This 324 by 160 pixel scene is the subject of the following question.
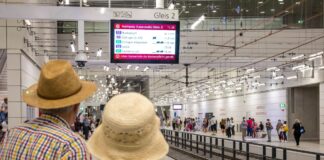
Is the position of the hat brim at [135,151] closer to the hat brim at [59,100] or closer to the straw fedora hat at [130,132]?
the straw fedora hat at [130,132]

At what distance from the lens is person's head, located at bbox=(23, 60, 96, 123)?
281cm

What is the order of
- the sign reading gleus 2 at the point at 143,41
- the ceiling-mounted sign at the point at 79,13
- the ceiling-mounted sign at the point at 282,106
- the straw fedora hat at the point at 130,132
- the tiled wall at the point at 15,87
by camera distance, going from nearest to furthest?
the straw fedora hat at the point at 130,132, the ceiling-mounted sign at the point at 79,13, the sign reading gleus 2 at the point at 143,41, the tiled wall at the point at 15,87, the ceiling-mounted sign at the point at 282,106

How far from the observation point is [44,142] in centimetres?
267

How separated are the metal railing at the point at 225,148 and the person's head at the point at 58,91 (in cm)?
882

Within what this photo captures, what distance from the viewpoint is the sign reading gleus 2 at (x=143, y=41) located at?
13.7 m

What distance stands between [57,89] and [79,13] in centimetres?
1100

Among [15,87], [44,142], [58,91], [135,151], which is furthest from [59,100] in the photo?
[15,87]

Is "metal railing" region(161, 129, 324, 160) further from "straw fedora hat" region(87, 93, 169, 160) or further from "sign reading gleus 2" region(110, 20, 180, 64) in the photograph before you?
"straw fedora hat" region(87, 93, 169, 160)

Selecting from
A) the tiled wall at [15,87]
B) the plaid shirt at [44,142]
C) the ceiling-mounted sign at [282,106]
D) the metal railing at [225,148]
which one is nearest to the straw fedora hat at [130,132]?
the plaid shirt at [44,142]

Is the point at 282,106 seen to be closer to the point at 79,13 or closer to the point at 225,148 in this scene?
the point at 225,148

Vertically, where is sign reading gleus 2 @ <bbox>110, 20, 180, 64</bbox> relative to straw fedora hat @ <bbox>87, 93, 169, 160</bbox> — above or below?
above

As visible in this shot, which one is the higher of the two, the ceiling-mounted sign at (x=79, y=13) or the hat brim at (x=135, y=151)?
the ceiling-mounted sign at (x=79, y=13)

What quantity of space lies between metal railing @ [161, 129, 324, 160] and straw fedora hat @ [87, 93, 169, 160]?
933cm

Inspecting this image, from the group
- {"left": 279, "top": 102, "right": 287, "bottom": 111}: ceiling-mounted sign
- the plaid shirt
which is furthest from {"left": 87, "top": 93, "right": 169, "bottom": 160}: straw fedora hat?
{"left": 279, "top": 102, "right": 287, "bottom": 111}: ceiling-mounted sign
